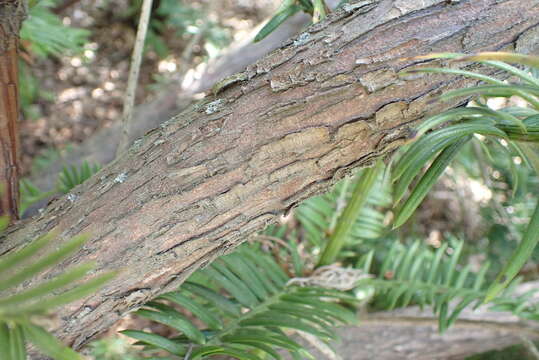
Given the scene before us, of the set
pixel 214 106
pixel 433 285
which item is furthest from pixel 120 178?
pixel 433 285

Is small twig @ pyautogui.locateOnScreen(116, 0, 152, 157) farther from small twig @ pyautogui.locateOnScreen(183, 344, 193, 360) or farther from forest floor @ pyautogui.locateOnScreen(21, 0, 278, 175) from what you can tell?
forest floor @ pyautogui.locateOnScreen(21, 0, 278, 175)

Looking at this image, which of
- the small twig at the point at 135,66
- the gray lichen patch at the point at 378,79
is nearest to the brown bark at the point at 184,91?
the small twig at the point at 135,66

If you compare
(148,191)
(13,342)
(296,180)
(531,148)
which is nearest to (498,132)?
(531,148)

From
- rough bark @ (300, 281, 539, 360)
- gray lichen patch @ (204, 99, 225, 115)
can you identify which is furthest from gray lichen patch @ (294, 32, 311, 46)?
rough bark @ (300, 281, 539, 360)

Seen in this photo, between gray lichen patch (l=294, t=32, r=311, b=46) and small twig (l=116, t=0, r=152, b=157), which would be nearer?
gray lichen patch (l=294, t=32, r=311, b=46)

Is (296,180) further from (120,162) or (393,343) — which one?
(393,343)

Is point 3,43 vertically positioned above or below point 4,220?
above
